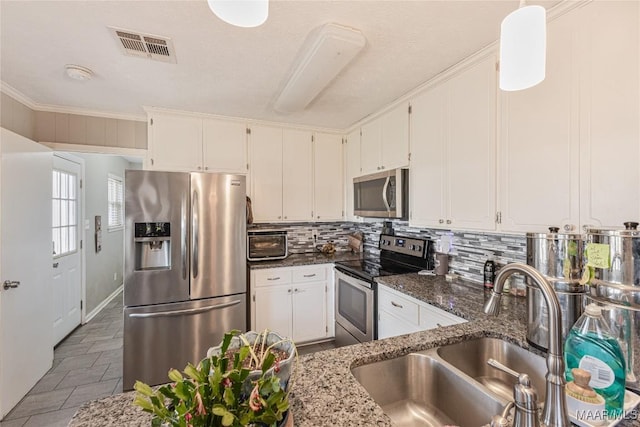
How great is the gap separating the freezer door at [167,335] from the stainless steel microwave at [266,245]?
0.58 metres

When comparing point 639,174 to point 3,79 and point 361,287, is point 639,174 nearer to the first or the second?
point 361,287

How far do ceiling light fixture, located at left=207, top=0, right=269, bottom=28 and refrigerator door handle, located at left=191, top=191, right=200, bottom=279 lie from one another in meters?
1.83

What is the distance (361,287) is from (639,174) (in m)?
1.81

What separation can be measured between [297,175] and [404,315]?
79.2 inches

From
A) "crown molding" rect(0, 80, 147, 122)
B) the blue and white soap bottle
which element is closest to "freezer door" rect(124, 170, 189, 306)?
"crown molding" rect(0, 80, 147, 122)

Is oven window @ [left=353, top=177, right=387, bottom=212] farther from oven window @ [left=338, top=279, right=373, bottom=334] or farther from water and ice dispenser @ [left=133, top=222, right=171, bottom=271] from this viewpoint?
water and ice dispenser @ [left=133, top=222, right=171, bottom=271]

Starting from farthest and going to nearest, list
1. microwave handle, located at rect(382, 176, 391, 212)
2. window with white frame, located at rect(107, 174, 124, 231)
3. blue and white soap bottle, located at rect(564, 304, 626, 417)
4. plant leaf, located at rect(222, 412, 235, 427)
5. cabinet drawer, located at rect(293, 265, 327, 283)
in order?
window with white frame, located at rect(107, 174, 124, 231) → cabinet drawer, located at rect(293, 265, 327, 283) → microwave handle, located at rect(382, 176, 391, 212) → blue and white soap bottle, located at rect(564, 304, 626, 417) → plant leaf, located at rect(222, 412, 235, 427)

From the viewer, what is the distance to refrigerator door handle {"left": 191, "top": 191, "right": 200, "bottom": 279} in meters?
2.42

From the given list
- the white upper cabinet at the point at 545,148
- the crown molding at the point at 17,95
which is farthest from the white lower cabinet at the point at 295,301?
the crown molding at the point at 17,95

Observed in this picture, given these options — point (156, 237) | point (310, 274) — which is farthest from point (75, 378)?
point (310, 274)

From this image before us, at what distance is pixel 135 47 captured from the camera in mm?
1732

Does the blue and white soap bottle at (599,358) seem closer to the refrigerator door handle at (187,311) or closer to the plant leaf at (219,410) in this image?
the plant leaf at (219,410)

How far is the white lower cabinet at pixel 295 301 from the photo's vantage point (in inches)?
110

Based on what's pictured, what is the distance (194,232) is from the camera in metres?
2.43
